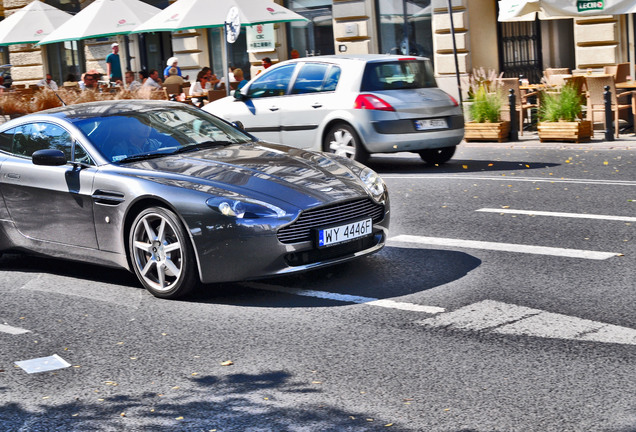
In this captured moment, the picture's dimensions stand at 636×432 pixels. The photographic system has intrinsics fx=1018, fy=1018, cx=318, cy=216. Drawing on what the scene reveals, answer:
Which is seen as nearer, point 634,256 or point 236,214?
point 236,214

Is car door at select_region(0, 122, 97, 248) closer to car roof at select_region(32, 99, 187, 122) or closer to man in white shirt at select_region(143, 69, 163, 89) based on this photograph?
car roof at select_region(32, 99, 187, 122)

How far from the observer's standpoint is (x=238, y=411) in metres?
4.87

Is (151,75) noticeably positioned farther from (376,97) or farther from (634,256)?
(634,256)

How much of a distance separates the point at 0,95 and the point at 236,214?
18488mm

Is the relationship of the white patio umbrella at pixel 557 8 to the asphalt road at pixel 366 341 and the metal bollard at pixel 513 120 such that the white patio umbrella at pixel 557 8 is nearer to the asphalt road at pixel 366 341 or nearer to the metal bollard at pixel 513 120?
the metal bollard at pixel 513 120

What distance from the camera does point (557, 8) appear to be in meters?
18.9

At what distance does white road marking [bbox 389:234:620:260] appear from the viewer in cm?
798

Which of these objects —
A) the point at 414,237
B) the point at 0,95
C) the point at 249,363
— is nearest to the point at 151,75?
the point at 0,95

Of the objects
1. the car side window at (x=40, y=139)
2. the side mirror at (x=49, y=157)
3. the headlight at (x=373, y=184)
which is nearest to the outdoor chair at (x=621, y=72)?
the headlight at (x=373, y=184)

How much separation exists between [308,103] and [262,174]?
23.4ft

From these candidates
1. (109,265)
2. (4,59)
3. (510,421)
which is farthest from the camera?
(4,59)

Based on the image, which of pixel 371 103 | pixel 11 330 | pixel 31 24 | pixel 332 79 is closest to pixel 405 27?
pixel 31 24

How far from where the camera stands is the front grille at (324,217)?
7.00 m

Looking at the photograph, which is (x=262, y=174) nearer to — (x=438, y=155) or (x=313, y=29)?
(x=438, y=155)
